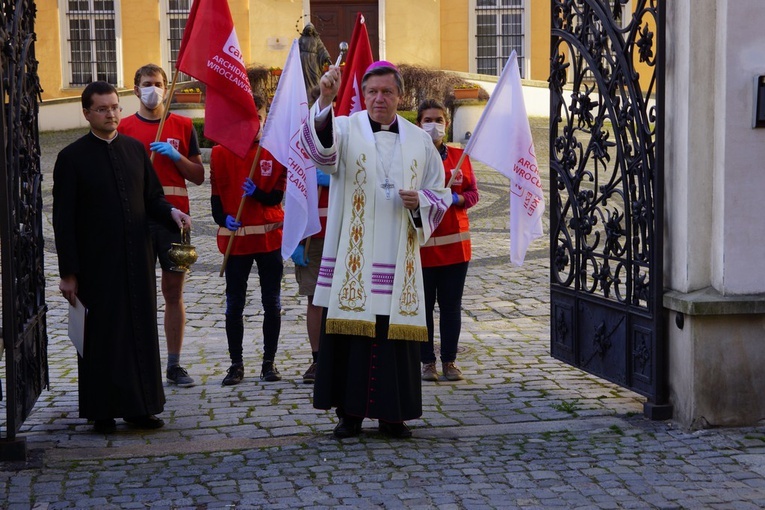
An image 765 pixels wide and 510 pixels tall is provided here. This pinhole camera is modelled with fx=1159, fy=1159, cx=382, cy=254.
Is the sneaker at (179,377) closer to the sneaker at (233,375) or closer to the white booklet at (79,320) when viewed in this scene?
the sneaker at (233,375)

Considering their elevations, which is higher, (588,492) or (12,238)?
(12,238)

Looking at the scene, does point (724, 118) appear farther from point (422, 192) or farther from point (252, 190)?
point (252, 190)

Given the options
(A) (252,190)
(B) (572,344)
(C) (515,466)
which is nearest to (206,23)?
(A) (252,190)

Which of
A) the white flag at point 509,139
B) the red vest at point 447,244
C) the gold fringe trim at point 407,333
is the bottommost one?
the gold fringe trim at point 407,333

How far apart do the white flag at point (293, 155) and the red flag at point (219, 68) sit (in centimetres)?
22

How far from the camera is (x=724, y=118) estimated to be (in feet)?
18.9

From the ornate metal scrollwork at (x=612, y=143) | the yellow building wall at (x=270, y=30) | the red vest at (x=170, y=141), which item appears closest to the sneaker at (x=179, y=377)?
the red vest at (x=170, y=141)

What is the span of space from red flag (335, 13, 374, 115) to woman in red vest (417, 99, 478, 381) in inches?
16.2

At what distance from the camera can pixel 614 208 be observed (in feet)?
20.5

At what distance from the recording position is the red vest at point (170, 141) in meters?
7.23

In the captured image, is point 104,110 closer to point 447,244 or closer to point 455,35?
point 447,244

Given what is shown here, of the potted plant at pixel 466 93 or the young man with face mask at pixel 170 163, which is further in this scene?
the potted plant at pixel 466 93

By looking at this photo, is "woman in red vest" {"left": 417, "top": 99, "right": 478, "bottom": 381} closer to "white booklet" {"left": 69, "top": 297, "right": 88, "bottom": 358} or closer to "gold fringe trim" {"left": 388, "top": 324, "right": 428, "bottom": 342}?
"gold fringe trim" {"left": 388, "top": 324, "right": 428, "bottom": 342}

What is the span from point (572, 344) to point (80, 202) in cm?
300
